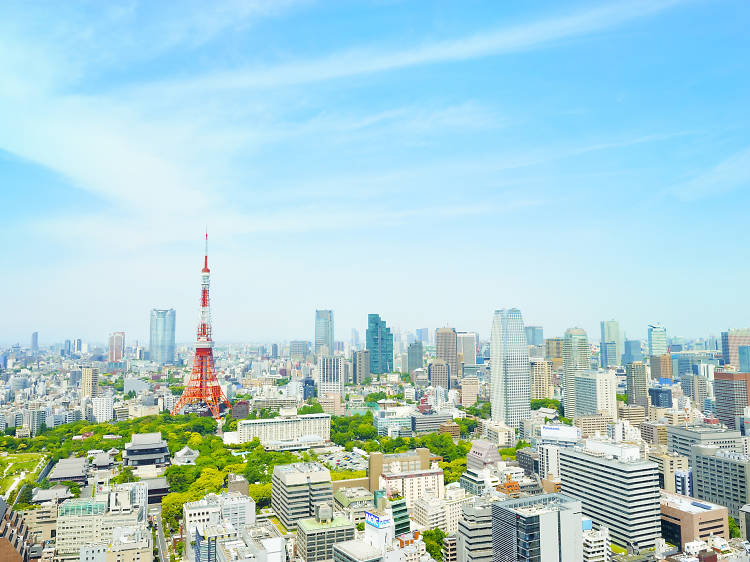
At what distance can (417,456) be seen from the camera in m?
17.1

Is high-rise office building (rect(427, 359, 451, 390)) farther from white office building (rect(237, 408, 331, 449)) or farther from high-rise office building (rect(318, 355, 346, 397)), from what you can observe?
white office building (rect(237, 408, 331, 449))

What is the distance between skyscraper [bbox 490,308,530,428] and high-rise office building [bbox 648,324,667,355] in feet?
77.2

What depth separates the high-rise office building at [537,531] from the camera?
978cm

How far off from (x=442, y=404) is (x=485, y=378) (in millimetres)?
12562

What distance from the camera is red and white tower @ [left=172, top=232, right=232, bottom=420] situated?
90.1 ft

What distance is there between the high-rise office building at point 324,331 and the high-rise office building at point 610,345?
26371mm

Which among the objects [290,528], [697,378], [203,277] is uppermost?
[203,277]

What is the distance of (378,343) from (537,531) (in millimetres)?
41266

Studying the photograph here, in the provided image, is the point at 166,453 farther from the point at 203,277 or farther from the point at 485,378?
the point at 485,378

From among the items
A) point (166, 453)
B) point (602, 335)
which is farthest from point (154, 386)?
point (602, 335)

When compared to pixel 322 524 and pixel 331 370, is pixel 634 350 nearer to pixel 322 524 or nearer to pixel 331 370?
pixel 331 370

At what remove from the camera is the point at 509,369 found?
91.2 feet

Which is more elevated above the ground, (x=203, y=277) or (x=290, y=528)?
(x=203, y=277)

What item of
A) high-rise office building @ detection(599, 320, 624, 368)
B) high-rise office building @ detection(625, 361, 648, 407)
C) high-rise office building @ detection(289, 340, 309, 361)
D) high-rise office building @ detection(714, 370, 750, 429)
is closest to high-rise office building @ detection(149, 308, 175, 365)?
high-rise office building @ detection(289, 340, 309, 361)
